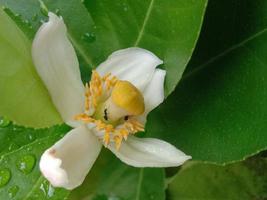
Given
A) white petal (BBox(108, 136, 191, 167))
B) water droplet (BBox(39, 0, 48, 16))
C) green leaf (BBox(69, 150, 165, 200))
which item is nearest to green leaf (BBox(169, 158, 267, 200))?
green leaf (BBox(69, 150, 165, 200))

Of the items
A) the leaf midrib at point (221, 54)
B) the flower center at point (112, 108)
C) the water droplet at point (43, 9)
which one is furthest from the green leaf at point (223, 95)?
the water droplet at point (43, 9)

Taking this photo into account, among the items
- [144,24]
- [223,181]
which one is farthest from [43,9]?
[223,181]

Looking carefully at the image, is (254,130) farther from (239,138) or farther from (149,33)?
(149,33)

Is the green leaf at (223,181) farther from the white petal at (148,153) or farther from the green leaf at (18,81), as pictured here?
the green leaf at (18,81)

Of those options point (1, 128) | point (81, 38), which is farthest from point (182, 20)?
point (1, 128)

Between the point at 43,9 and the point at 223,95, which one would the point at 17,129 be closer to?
the point at 43,9

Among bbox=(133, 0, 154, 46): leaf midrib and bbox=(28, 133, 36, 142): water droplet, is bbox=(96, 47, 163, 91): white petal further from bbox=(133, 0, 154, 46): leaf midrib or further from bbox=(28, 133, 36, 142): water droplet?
bbox=(28, 133, 36, 142): water droplet
